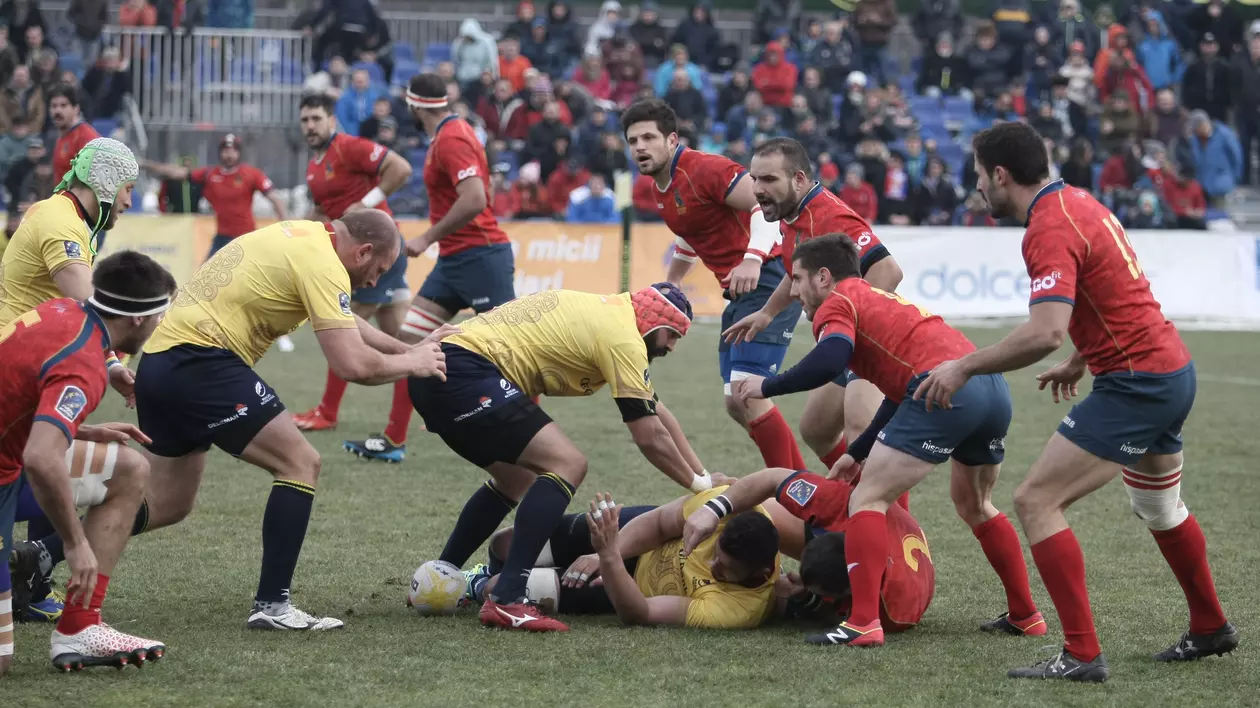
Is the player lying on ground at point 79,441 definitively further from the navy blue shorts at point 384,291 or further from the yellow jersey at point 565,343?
the navy blue shorts at point 384,291

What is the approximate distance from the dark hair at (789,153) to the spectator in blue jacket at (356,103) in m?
15.5

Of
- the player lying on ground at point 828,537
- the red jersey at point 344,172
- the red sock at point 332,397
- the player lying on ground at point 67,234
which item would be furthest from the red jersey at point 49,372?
the red jersey at point 344,172

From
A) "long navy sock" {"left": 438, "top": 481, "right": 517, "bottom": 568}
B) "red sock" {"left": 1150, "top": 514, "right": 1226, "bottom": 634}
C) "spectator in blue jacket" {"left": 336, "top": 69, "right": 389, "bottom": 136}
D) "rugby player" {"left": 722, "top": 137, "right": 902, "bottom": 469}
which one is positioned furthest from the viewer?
"spectator in blue jacket" {"left": 336, "top": 69, "right": 389, "bottom": 136}

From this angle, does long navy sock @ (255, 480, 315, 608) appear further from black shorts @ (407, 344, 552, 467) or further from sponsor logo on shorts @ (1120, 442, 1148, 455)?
sponsor logo on shorts @ (1120, 442, 1148, 455)

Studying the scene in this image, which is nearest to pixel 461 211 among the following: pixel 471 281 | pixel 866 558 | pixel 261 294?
pixel 471 281

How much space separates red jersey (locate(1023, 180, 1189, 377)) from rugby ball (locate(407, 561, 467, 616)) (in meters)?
2.58

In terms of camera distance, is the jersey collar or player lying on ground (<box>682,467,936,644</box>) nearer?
the jersey collar

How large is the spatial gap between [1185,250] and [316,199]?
13.9 m

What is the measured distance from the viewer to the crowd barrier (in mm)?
19047

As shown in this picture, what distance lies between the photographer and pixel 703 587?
589 cm

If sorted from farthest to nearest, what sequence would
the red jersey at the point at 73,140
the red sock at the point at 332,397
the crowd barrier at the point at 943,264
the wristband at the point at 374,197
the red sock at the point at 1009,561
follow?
the crowd barrier at the point at 943,264
the red sock at the point at 332,397
the wristband at the point at 374,197
the red jersey at the point at 73,140
the red sock at the point at 1009,561

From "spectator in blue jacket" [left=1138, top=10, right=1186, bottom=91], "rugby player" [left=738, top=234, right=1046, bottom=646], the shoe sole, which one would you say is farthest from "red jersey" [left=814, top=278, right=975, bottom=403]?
"spectator in blue jacket" [left=1138, top=10, right=1186, bottom=91]

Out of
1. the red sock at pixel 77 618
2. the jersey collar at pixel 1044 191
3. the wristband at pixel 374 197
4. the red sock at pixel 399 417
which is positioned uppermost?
the jersey collar at pixel 1044 191

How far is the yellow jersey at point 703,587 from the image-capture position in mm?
5809
